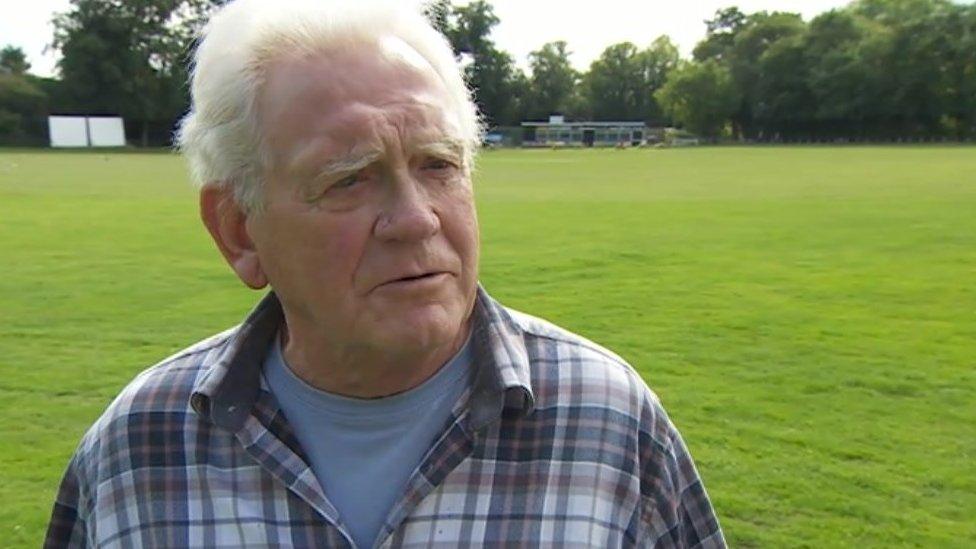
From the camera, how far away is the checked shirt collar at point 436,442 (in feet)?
5.41

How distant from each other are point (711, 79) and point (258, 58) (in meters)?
104

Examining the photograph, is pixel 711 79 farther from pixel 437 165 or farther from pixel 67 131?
pixel 437 165

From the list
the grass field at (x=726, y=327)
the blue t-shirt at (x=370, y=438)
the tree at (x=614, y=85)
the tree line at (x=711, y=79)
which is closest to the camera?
the blue t-shirt at (x=370, y=438)

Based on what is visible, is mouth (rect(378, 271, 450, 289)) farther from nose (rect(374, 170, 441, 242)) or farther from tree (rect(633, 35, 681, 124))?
tree (rect(633, 35, 681, 124))

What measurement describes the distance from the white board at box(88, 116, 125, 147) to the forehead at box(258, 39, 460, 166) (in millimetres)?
82854

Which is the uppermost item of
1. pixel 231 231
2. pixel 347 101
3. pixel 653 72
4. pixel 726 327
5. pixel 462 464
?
pixel 653 72

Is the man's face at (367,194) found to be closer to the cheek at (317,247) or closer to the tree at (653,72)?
the cheek at (317,247)

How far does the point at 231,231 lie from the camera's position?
179 cm

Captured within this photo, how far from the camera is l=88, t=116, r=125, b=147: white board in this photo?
7975 cm

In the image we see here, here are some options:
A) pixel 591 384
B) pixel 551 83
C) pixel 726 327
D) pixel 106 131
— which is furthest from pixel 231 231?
pixel 551 83

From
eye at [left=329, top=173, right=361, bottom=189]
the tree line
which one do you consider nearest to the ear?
eye at [left=329, top=173, right=361, bottom=189]

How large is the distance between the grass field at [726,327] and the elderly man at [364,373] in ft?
10.9

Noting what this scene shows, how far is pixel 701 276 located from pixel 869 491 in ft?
24.5

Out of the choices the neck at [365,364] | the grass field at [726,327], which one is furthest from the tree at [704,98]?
the neck at [365,364]
